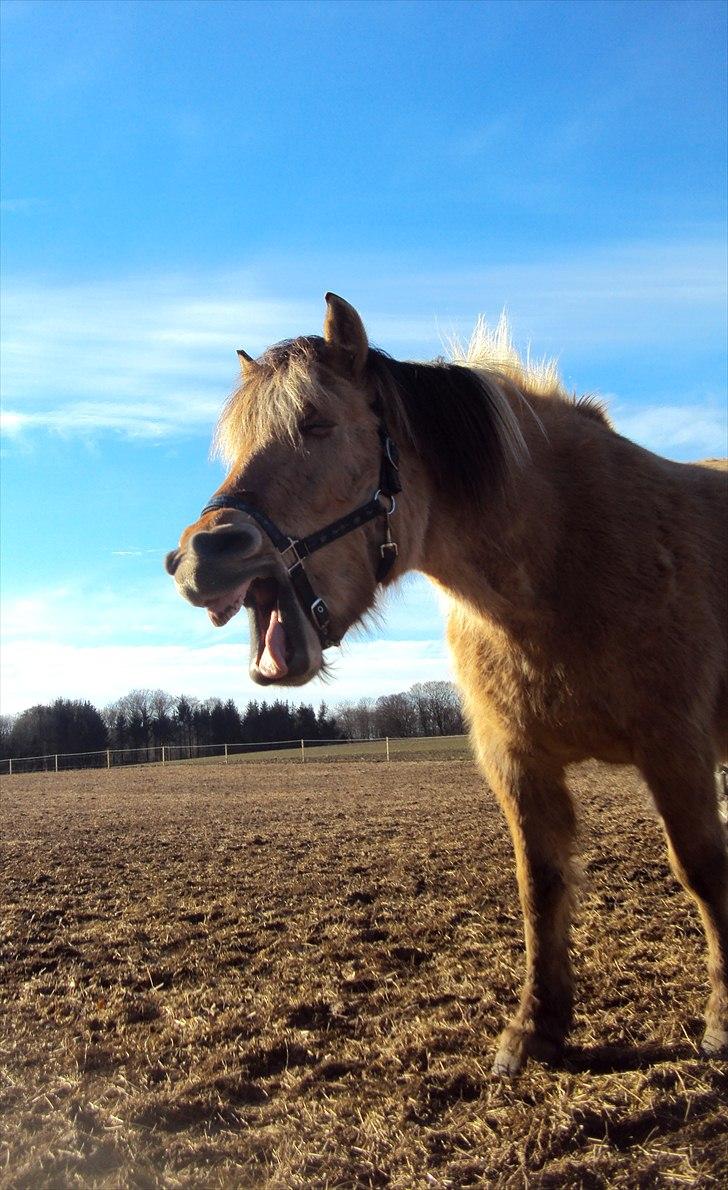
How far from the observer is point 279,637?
2.91 m

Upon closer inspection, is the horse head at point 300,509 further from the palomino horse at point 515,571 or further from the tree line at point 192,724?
the tree line at point 192,724

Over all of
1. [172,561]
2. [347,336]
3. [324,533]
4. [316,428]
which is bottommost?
[172,561]

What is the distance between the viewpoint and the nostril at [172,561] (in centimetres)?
276

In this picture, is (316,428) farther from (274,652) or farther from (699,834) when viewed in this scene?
(699,834)

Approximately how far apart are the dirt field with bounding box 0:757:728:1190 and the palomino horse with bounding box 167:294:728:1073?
0.38 m

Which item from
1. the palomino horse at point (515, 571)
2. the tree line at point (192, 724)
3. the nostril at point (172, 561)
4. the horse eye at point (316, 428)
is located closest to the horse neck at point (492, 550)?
the palomino horse at point (515, 571)

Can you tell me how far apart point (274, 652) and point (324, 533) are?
449mm

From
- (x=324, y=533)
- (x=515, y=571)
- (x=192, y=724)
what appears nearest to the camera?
(x=324, y=533)

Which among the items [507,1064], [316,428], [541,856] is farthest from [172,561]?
[507,1064]

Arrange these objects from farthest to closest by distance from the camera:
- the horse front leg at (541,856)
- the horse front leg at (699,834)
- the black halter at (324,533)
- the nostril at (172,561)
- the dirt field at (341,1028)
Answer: the horse front leg at (541,856) < the horse front leg at (699,834) < the black halter at (324,533) < the nostril at (172,561) < the dirt field at (341,1028)

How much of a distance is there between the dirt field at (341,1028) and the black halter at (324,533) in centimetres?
165

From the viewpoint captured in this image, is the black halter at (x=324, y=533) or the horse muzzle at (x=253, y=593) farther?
the black halter at (x=324, y=533)

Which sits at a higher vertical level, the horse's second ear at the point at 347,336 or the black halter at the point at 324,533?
the horse's second ear at the point at 347,336

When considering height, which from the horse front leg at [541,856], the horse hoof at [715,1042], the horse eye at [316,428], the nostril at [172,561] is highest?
the horse eye at [316,428]
